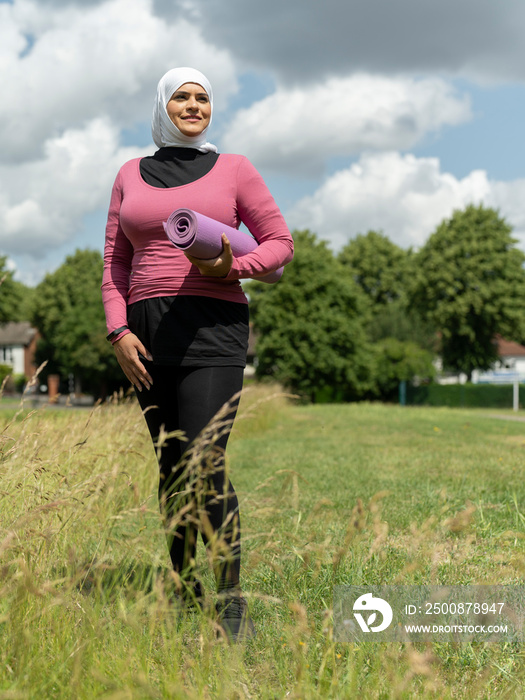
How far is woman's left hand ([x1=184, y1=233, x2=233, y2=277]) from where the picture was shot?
7.55 feet

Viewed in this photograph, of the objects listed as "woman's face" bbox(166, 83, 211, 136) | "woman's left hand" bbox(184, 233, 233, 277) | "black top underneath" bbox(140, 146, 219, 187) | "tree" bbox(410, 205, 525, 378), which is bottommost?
"woman's left hand" bbox(184, 233, 233, 277)

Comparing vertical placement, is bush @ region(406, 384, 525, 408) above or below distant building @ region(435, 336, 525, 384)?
below

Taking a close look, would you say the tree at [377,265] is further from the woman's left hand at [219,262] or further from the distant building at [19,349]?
the woman's left hand at [219,262]

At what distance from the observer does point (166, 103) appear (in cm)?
261

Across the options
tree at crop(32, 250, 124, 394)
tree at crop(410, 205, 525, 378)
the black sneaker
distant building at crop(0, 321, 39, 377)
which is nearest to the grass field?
the black sneaker

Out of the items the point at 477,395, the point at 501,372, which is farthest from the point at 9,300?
the point at 501,372

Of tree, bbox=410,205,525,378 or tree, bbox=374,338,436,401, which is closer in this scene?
tree, bbox=410,205,525,378

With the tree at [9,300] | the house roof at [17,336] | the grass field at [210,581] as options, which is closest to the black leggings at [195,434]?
the grass field at [210,581]

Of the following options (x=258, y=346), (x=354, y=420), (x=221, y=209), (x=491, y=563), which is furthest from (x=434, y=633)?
(x=258, y=346)

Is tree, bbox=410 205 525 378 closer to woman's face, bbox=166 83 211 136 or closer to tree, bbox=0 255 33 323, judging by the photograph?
tree, bbox=0 255 33 323

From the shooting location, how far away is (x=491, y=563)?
9.93 ft

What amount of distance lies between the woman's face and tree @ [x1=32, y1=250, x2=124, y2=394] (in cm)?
3574

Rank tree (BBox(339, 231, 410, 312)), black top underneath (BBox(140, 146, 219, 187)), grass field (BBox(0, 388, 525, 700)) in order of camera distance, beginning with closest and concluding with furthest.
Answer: grass field (BBox(0, 388, 525, 700))
black top underneath (BBox(140, 146, 219, 187))
tree (BBox(339, 231, 410, 312))

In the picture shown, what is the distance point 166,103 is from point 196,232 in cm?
76
